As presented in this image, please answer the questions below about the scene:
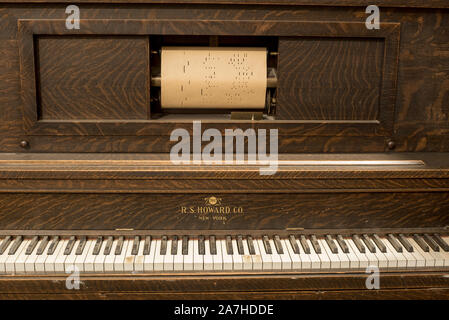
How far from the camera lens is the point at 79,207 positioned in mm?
2035

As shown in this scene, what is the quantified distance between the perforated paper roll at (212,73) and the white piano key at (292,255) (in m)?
0.64

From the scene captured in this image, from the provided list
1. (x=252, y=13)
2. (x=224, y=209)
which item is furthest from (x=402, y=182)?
(x=252, y=13)

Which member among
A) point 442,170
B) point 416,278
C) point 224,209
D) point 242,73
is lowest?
point 416,278

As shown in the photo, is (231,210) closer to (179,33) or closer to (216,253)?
(216,253)

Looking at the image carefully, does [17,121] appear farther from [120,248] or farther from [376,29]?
[376,29]

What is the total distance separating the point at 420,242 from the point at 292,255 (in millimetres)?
539

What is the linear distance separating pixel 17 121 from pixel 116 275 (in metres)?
0.79

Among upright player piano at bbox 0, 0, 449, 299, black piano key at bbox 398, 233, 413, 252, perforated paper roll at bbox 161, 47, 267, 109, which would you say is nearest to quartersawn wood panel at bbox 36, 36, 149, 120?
upright player piano at bbox 0, 0, 449, 299

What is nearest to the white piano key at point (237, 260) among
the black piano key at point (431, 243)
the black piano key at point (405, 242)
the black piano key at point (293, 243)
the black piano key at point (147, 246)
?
the black piano key at point (293, 243)

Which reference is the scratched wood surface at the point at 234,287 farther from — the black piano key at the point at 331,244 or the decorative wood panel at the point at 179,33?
the decorative wood panel at the point at 179,33

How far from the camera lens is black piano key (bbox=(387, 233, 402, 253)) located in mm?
2002

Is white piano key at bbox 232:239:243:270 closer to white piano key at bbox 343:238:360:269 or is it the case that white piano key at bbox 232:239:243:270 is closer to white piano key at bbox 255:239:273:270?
white piano key at bbox 255:239:273:270

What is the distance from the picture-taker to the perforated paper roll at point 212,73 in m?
2.13

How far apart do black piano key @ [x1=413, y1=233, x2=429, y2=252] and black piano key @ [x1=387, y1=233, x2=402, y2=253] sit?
0.09 meters
